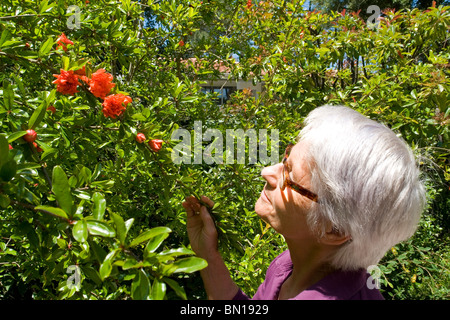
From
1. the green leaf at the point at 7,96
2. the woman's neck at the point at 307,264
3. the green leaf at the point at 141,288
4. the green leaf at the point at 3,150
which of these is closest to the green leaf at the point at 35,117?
the green leaf at the point at 7,96

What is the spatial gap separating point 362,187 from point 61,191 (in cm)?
78

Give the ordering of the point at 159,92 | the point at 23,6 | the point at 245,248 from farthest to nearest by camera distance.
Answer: the point at 159,92 < the point at 245,248 < the point at 23,6

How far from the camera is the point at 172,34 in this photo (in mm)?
2916

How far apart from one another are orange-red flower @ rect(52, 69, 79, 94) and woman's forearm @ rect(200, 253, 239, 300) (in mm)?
847

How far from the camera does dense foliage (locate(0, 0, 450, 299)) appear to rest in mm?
863

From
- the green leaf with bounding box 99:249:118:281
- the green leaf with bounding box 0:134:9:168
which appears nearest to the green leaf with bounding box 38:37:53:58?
the green leaf with bounding box 0:134:9:168

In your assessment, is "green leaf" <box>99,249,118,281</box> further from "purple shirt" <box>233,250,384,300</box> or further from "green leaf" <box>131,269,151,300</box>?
"purple shirt" <box>233,250,384,300</box>

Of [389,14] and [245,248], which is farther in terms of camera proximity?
[389,14]

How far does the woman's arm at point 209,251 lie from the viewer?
4.16 feet

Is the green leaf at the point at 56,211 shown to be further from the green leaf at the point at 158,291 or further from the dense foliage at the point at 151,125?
the green leaf at the point at 158,291
